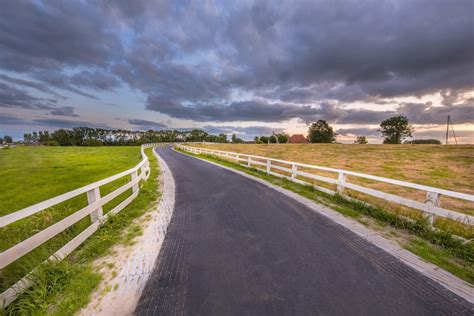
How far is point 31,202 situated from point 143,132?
133m

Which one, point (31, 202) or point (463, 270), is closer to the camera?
point (463, 270)

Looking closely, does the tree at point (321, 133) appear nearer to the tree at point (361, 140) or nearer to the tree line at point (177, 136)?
the tree line at point (177, 136)

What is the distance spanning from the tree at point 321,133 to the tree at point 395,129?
18316 millimetres

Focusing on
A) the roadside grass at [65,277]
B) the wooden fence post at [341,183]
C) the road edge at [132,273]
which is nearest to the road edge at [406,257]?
the wooden fence post at [341,183]

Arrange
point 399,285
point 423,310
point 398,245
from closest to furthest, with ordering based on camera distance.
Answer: point 423,310
point 399,285
point 398,245

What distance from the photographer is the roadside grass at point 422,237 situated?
3102 millimetres

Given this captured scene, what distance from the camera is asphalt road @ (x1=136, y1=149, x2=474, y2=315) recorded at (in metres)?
2.24

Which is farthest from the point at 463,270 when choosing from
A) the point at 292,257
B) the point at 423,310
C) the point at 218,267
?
the point at 218,267

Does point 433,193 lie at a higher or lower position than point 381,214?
higher

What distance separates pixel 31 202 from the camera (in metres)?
6.40

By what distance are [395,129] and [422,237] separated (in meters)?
79.7

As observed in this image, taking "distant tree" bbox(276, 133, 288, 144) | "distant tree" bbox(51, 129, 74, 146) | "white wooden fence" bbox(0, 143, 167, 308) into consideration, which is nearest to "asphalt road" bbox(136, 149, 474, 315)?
"white wooden fence" bbox(0, 143, 167, 308)

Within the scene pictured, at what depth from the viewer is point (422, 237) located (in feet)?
13.0

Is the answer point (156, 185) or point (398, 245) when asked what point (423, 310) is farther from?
point (156, 185)
